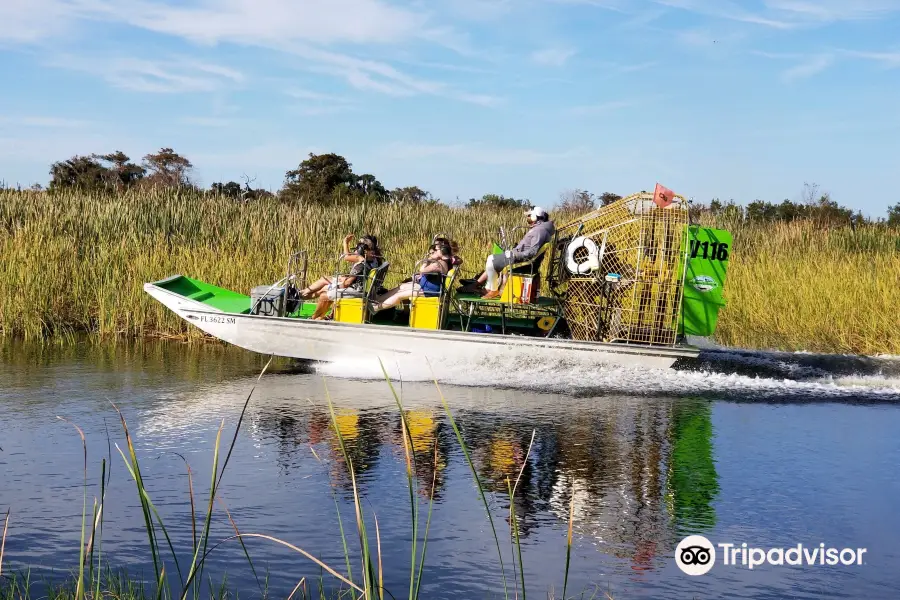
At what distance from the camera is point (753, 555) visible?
6309mm

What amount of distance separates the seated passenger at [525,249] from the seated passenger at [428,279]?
0.59m

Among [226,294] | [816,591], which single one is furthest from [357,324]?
[816,591]

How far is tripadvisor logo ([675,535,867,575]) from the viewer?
618 cm

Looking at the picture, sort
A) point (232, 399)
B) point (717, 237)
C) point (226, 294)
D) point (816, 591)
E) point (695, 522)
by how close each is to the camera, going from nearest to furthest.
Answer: point (816, 591) < point (695, 522) < point (232, 399) < point (717, 237) < point (226, 294)

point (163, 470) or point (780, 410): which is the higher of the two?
point (780, 410)

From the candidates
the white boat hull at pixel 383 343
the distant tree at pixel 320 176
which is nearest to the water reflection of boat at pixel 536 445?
the white boat hull at pixel 383 343

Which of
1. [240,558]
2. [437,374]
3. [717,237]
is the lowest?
[240,558]

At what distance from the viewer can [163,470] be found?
7.96 m

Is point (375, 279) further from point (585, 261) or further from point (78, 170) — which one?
point (78, 170)

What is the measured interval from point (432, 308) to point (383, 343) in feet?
2.66

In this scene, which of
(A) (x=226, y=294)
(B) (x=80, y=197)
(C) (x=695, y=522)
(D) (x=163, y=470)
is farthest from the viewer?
(B) (x=80, y=197)

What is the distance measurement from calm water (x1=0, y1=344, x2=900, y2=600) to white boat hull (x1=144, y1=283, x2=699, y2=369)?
0.65 feet

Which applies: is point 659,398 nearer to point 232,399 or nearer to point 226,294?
point 232,399

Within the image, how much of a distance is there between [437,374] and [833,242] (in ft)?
48.1
